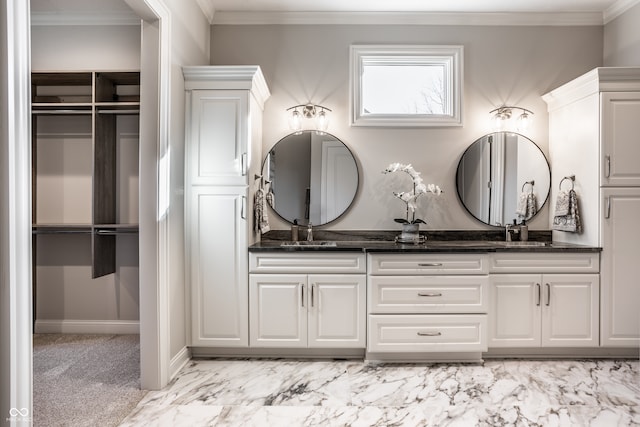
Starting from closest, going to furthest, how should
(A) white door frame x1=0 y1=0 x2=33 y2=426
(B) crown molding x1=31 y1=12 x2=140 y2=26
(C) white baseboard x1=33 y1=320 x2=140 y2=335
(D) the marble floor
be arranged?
(A) white door frame x1=0 y1=0 x2=33 y2=426, (D) the marble floor, (B) crown molding x1=31 y1=12 x2=140 y2=26, (C) white baseboard x1=33 y1=320 x2=140 y2=335

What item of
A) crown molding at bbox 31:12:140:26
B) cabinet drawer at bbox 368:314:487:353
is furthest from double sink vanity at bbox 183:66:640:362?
crown molding at bbox 31:12:140:26

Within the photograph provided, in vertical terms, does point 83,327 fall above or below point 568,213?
below

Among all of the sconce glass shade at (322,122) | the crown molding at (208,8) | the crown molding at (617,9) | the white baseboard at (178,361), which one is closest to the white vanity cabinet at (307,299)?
the white baseboard at (178,361)

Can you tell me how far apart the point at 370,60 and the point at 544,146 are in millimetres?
1733

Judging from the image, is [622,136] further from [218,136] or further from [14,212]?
[14,212]

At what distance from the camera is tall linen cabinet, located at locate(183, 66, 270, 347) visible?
115 inches

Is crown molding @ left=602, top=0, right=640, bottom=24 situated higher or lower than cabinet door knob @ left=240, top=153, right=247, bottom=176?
higher

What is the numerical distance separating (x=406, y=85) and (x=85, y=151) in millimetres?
2939

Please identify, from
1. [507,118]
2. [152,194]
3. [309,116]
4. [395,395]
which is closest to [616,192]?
[507,118]

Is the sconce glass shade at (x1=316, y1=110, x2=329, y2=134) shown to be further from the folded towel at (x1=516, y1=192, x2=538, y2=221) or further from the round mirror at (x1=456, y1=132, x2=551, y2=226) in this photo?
the folded towel at (x1=516, y1=192, x2=538, y2=221)

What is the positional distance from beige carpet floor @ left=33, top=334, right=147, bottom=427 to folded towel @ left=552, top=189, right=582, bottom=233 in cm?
327

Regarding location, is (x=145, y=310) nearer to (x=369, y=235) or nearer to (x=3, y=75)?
(x=3, y=75)

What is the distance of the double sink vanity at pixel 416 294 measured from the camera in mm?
2902

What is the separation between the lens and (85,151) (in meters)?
3.55
